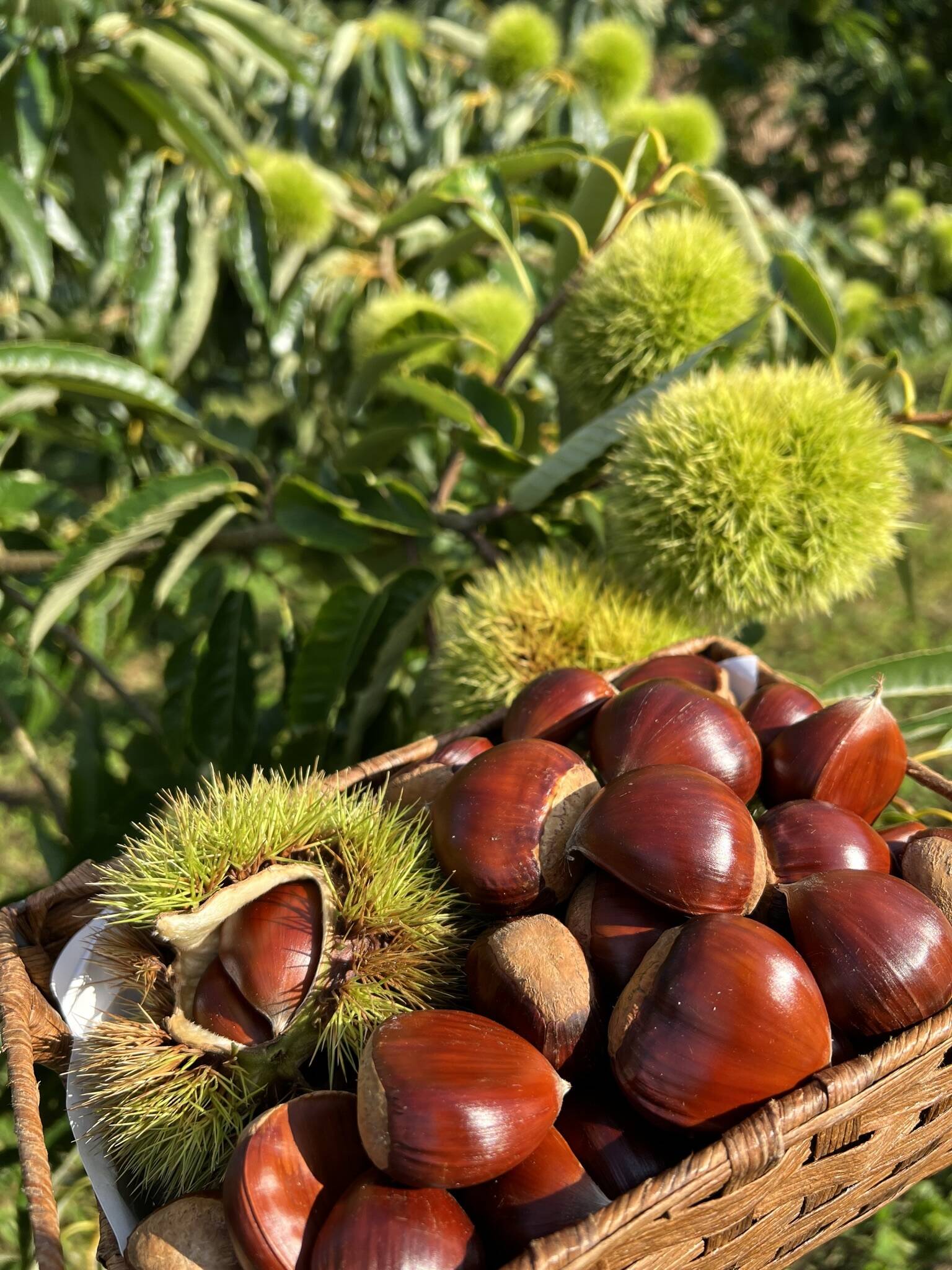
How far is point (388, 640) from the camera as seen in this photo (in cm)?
134

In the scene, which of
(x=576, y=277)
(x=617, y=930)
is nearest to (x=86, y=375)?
(x=576, y=277)

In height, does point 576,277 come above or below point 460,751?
above

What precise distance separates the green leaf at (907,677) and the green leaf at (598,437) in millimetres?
411

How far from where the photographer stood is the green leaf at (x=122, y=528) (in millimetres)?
1315

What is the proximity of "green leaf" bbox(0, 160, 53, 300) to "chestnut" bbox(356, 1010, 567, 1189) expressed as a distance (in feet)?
4.17

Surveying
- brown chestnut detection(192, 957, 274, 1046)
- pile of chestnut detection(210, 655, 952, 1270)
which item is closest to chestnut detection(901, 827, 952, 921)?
pile of chestnut detection(210, 655, 952, 1270)

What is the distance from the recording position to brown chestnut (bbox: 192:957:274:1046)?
28.6 inches

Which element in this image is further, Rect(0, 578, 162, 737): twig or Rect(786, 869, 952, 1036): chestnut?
Rect(0, 578, 162, 737): twig

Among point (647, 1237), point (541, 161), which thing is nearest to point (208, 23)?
point (541, 161)

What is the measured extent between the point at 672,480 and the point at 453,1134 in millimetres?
709

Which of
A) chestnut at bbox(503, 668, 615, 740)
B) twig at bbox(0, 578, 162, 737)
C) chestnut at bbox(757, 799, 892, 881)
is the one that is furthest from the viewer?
twig at bbox(0, 578, 162, 737)

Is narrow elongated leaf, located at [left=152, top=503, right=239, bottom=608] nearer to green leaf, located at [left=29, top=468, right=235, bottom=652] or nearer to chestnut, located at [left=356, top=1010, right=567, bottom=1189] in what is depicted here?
green leaf, located at [left=29, top=468, right=235, bottom=652]

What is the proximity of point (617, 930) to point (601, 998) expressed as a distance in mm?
51

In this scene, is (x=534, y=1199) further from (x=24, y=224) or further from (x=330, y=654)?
(x=24, y=224)
